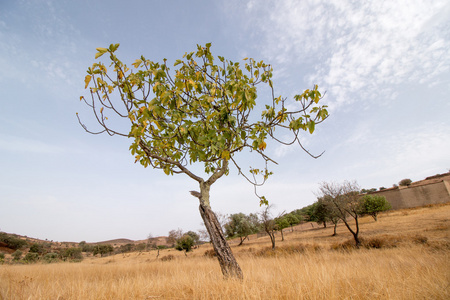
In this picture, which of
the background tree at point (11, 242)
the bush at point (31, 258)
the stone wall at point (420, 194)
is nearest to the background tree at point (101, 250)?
the background tree at point (11, 242)

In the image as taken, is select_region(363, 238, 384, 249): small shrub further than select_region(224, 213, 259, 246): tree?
No

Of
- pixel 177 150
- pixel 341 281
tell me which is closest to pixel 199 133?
pixel 177 150

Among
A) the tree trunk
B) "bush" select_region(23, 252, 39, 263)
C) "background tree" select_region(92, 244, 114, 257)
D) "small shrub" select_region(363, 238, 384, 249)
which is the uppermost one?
the tree trunk

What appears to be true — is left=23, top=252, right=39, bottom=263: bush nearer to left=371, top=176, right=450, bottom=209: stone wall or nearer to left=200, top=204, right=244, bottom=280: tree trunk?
left=200, top=204, right=244, bottom=280: tree trunk

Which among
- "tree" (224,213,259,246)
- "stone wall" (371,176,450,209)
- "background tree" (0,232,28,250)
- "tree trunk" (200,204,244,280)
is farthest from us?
"stone wall" (371,176,450,209)

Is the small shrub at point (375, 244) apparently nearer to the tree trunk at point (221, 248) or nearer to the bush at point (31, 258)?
the tree trunk at point (221, 248)

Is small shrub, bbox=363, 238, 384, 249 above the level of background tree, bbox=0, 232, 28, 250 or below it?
below

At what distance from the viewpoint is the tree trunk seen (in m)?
3.51

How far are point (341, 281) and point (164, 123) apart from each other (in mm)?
3692

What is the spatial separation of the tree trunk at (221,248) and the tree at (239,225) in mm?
45000

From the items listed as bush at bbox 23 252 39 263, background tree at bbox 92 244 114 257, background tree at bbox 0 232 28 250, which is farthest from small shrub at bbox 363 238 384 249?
background tree at bbox 92 244 114 257

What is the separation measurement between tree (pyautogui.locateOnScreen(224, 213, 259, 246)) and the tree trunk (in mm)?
45000

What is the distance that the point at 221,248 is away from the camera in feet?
12.0

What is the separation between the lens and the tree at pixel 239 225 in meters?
45.9
